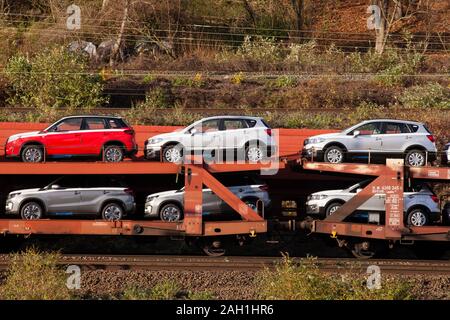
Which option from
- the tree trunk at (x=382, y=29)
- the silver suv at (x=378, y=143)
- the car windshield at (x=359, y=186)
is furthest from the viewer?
the tree trunk at (x=382, y=29)

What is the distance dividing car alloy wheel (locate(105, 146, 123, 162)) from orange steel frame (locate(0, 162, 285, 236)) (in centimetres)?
108

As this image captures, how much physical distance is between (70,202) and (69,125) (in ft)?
6.07

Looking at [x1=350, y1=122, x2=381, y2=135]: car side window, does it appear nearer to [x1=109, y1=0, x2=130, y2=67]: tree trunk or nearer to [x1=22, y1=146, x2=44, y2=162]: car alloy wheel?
[x1=22, y1=146, x2=44, y2=162]: car alloy wheel

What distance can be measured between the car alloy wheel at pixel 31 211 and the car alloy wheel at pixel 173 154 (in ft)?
10.4

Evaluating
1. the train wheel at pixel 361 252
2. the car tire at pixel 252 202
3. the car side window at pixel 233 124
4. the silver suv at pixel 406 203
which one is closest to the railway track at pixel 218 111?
the car side window at pixel 233 124

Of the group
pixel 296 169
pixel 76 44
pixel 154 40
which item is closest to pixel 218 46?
pixel 154 40

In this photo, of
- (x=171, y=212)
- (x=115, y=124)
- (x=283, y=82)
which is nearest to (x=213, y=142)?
(x=171, y=212)

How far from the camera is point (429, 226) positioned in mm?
19844

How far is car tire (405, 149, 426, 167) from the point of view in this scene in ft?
68.4

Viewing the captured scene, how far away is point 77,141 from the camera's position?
20.6 m

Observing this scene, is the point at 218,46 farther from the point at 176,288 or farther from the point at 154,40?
the point at 176,288

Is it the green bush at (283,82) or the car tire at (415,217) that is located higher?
the green bush at (283,82)

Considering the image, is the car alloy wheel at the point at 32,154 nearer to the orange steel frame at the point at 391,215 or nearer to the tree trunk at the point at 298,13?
the orange steel frame at the point at 391,215

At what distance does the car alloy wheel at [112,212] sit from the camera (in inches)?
794
